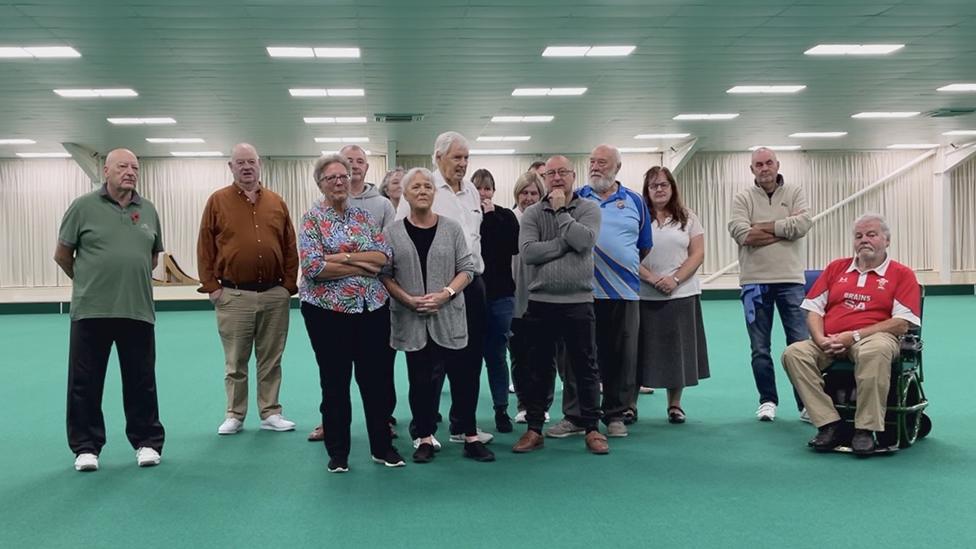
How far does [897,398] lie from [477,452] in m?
1.97

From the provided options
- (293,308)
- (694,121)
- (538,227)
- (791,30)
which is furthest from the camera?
(293,308)

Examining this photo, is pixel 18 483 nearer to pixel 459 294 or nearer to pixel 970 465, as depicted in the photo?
pixel 459 294

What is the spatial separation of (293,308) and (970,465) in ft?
44.5

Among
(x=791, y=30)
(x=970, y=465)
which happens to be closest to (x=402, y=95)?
(x=791, y=30)

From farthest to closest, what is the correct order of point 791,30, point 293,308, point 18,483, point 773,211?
point 293,308 < point 791,30 < point 773,211 < point 18,483

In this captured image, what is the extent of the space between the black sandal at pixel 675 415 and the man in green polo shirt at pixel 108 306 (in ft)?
8.91

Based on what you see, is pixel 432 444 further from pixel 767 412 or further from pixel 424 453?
pixel 767 412

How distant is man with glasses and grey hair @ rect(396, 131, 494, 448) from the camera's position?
414 centimetres

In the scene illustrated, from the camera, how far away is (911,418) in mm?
4168

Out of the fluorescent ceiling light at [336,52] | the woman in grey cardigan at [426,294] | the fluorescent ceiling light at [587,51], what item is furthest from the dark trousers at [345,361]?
the fluorescent ceiling light at [587,51]

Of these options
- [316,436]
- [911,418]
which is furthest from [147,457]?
[911,418]

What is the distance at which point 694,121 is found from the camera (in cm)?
1430

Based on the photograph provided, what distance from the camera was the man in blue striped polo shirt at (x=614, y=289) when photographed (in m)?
4.54

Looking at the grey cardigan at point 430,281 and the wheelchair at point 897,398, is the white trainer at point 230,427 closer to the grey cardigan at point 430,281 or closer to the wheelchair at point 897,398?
the grey cardigan at point 430,281
